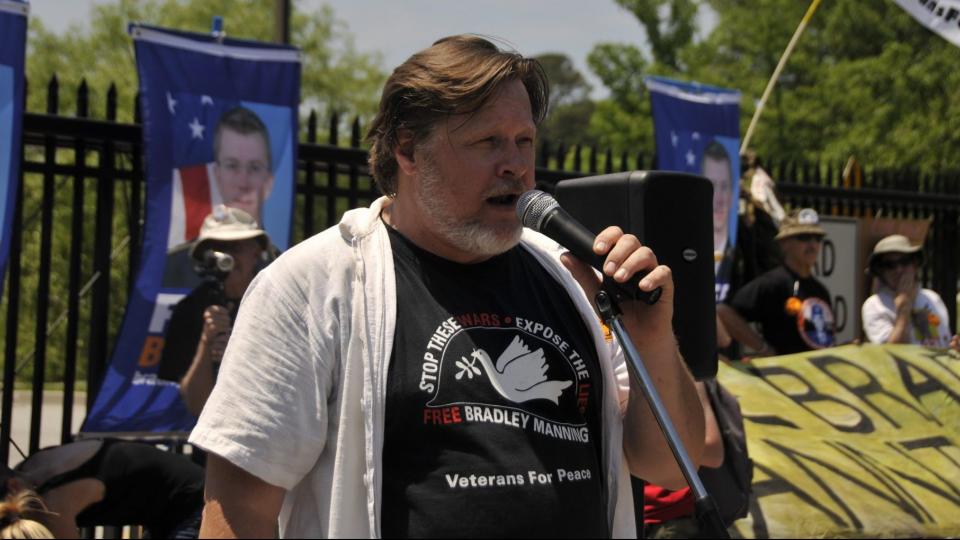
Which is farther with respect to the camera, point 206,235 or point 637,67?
point 637,67

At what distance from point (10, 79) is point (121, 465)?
1717mm

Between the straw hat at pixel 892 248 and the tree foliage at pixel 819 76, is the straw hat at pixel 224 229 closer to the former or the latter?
the straw hat at pixel 892 248

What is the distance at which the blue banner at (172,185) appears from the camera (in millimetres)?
5531

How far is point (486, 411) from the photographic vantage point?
6.87 ft

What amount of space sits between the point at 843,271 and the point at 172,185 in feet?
19.1

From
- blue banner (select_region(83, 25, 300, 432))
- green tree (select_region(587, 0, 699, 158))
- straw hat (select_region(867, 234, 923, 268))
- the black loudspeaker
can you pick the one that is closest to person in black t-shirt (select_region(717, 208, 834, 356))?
straw hat (select_region(867, 234, 923, 268))

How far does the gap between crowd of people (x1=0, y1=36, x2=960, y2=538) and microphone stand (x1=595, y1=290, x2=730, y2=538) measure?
0.08 m

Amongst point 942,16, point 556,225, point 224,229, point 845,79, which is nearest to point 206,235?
point 224,229

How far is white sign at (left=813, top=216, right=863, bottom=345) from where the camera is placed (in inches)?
365

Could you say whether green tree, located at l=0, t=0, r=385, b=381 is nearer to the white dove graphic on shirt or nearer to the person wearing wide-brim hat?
the person wearing wide-brim hat

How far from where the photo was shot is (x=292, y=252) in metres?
2.11

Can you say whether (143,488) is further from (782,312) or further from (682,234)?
(782,312)

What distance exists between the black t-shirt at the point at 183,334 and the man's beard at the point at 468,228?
11.6 ft

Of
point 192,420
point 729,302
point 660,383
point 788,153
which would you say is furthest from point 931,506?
point 788,153
